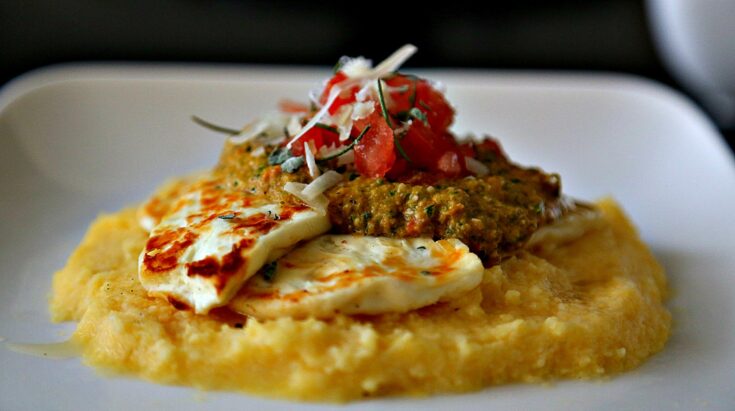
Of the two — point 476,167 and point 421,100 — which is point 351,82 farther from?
point 476,167

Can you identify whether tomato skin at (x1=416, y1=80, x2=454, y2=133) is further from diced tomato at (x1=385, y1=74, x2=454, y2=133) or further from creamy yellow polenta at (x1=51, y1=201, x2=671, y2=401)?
creamy yellow polenta at (x1=51, y1=201, x2=671, y2=401)

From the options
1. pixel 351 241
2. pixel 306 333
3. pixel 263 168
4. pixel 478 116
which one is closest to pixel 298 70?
pixel 478 116

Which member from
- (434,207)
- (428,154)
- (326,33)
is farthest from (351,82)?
(326,33)

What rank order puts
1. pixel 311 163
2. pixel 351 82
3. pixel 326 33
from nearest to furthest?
pixel 311 163, pixel 351 82, pixel 326 33

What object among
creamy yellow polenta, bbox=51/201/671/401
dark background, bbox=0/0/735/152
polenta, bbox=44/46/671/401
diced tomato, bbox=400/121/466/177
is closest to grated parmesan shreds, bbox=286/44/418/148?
polenta, bbox=44/46/671/401

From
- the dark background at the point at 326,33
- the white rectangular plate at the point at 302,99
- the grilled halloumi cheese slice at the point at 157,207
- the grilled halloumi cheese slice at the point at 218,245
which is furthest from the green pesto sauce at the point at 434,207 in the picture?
the dark background at the point at 326,33

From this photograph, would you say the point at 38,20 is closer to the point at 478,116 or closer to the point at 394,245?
the point at 478,116
